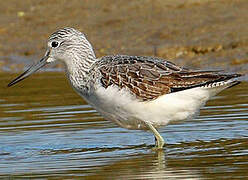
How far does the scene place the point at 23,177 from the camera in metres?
8.02

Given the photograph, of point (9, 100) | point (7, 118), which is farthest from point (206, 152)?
point (9, 100)

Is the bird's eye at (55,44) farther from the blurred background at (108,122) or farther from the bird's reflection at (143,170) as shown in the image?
the bird's reflection at (143,170)

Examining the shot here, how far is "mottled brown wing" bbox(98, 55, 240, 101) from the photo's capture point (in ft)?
30.3

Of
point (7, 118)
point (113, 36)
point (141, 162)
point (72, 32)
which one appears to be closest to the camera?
point (141, 162)

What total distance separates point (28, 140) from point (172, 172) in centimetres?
270

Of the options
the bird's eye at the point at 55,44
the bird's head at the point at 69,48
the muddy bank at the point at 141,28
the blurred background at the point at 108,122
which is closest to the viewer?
the blurred background at the point at 108,122

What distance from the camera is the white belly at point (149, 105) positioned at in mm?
9211

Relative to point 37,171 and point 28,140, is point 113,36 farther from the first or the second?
point 37,171

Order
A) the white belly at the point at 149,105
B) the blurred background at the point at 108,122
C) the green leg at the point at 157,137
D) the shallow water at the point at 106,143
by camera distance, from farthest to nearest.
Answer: the green leg at the point at 157,137 → the white belly at the point at 149,105 → the blurred background at the point at 108,122 → the shallow water at the point at 106,143

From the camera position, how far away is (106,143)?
9.83 meters

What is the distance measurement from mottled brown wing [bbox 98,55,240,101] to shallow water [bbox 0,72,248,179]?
2.31 feet

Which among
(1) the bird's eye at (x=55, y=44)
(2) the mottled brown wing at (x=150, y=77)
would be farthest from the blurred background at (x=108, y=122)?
(1) the bird's eye at (x=55, y=44)

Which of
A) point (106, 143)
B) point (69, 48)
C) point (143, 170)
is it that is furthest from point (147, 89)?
point (143, 170)

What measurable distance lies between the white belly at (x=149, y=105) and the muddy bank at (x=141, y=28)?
16.0ft
